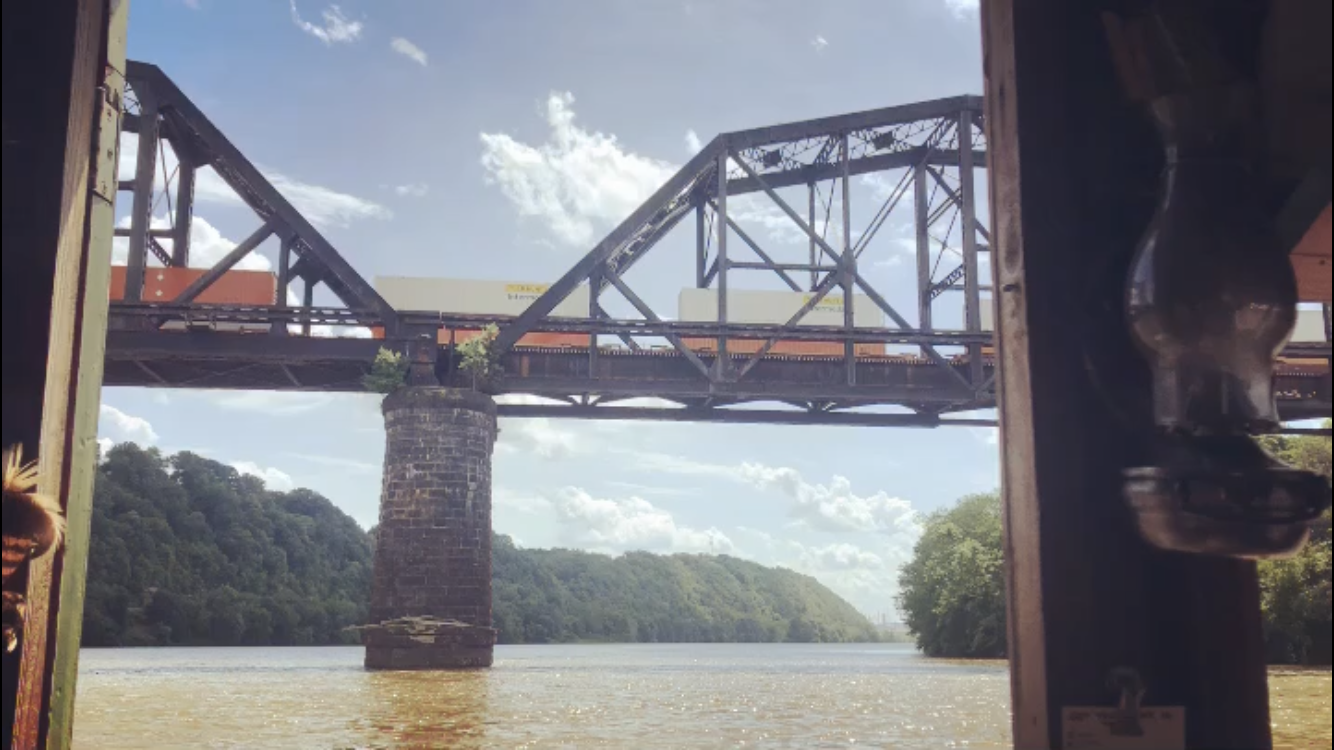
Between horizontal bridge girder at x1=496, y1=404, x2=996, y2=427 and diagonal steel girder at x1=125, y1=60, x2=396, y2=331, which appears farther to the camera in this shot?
horizontal bridge girder at x1=496, y1=404, x2=996, y2=427

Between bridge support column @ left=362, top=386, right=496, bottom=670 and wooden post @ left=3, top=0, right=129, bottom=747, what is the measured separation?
22.7 m

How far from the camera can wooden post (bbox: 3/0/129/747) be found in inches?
101

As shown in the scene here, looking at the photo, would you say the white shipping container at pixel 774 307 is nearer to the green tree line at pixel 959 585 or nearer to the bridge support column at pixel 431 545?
the green tree line at pixel 959 585

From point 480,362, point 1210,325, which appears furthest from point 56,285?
point 480,362

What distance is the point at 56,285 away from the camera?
8.52ft

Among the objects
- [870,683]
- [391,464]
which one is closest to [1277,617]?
[870,683]

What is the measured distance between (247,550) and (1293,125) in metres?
82.3

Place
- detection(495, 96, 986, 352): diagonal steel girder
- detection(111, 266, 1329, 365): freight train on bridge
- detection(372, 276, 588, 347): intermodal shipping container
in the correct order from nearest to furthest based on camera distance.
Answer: detection(495, 96, 986, 352): diagonal steel girder
detection(111, 266, 1329, 365): freight train on bridge
detection(372, 276, 588, 347): intermodal shipping container

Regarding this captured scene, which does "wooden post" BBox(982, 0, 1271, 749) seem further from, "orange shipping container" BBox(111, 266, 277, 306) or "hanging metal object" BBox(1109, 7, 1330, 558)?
"orange shipping container" BBox(111, 266, 277, 306)

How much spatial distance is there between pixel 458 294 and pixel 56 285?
1380 inches

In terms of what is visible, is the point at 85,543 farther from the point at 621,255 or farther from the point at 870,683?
the point at 621,255

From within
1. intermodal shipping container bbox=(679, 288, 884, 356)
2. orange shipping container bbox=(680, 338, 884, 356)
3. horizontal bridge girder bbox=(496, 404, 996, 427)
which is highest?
intermodal shipping container bbox=(679, 288, 884, 356)

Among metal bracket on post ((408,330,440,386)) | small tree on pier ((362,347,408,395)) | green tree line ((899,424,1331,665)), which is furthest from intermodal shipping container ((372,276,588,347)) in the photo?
green tree line ((899,424,1331,665))

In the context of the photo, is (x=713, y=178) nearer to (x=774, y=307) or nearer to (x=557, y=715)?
(x=774, y=307)
